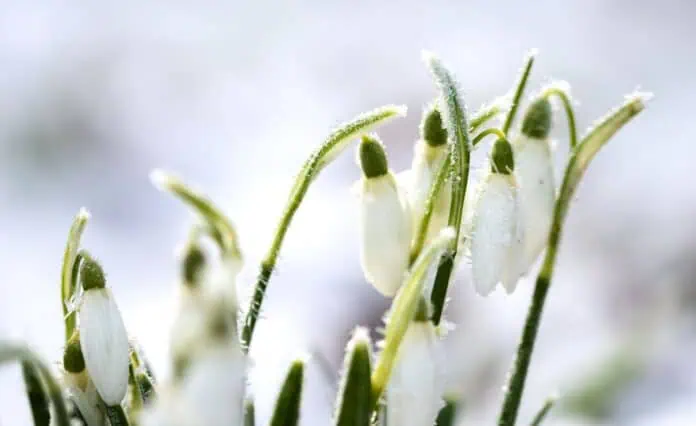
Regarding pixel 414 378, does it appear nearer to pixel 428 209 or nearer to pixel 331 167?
pixel 428 209

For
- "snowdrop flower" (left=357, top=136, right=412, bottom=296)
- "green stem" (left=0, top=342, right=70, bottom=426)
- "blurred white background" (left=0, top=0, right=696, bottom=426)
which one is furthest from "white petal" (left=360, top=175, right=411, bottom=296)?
"blurred white background" (left=0, top=0, right=696, bottom=426)

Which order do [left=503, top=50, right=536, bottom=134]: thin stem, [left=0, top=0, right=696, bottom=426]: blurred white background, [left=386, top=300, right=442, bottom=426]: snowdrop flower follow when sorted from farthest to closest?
[left=0, top=0, right=696, bottom=426]: blurred white background < [left=503, top=50, right=536, bottom=134]: thin stem < [left=386, top=300, right=442, bottom=426]: snowdrop flower

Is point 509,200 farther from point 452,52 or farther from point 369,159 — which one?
point 452,52

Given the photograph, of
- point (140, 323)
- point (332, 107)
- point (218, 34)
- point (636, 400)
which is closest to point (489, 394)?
point (636, 400)

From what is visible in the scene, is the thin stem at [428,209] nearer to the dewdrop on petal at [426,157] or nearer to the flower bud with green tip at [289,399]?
the dewdrop on petal at [426,157]

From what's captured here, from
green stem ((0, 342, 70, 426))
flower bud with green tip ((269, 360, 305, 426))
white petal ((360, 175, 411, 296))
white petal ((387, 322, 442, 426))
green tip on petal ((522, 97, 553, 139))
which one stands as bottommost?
green stem ((0, 342, 70, 426))

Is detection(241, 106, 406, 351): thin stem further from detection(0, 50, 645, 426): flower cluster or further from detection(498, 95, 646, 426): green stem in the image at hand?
detection(498, 95, 646, 426): green stem
